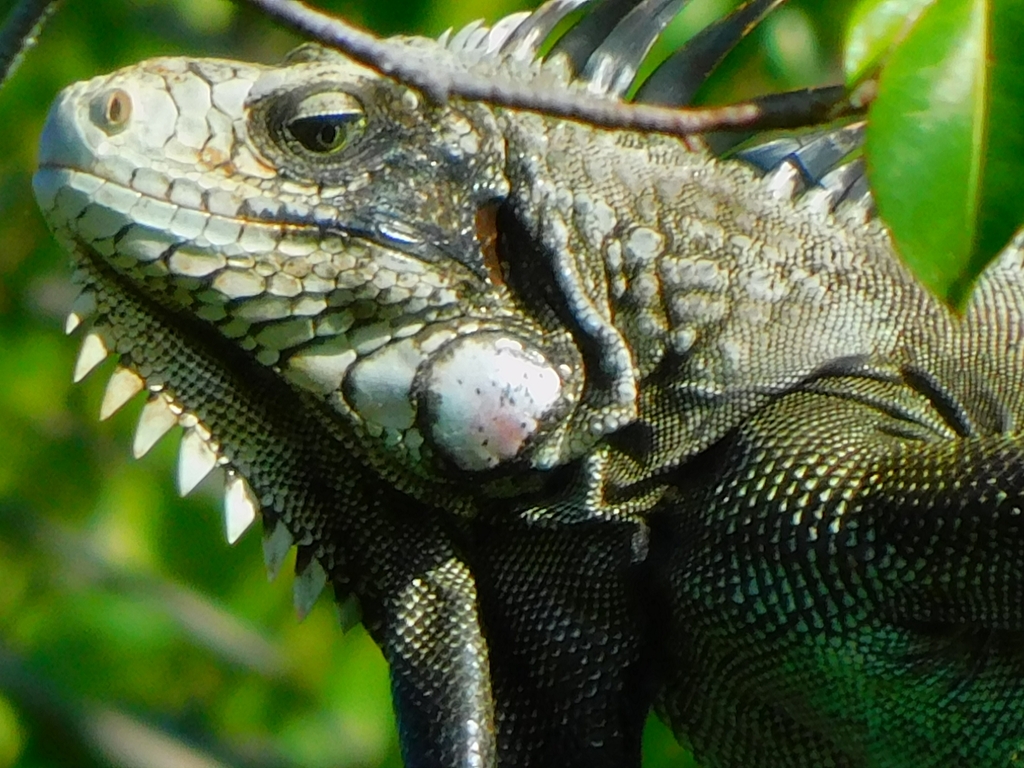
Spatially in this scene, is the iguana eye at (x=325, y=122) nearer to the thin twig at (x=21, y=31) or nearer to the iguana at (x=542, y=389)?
the iguana at (x=542, y=389)

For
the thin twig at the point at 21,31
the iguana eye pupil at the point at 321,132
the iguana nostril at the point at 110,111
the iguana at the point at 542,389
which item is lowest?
the iguana at the point at 542,389

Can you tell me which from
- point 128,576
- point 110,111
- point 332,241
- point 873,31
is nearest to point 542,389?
point 332,241

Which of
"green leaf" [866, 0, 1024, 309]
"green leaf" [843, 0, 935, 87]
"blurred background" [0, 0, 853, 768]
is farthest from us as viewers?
"blurred background" [0, 0, 853, 768]

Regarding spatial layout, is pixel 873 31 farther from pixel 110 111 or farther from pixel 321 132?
pixel 110 111

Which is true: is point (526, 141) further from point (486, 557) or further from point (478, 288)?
point (486, 557)

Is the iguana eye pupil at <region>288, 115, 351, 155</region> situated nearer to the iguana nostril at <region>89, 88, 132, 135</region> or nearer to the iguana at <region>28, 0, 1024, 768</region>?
the iguana at <region>28, 0, 1024, 768</region>

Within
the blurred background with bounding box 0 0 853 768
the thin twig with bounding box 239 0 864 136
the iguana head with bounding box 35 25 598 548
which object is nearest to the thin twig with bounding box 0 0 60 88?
the thin twig with bounding box 239 0 864 136

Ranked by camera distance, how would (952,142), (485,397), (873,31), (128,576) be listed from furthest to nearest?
(128,576)
(485,397)
(873,31)
(952,142)

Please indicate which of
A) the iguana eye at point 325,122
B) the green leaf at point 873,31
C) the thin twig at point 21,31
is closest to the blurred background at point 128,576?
the iguana eye at point 325,122
